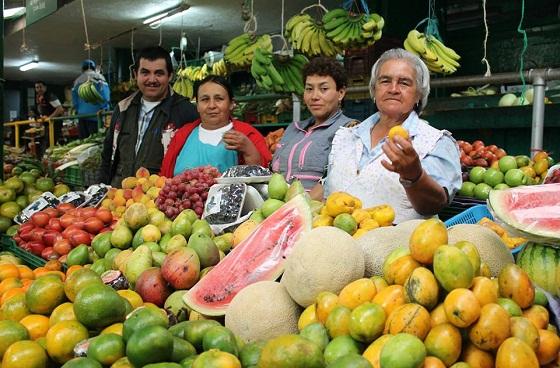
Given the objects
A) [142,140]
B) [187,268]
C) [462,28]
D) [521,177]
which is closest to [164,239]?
[187,268]

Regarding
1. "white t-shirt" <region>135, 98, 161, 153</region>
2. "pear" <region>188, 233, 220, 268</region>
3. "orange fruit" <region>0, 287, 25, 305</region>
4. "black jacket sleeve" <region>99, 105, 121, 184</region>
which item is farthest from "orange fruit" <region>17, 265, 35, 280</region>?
"black jacket sleeve" <region>99, 105, 121, 184</region>

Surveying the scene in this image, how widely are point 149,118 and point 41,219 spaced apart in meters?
1.27

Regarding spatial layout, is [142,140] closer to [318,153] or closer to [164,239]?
[318,153]

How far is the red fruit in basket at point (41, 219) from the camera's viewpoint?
3459 millimetres

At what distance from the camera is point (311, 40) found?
4652mm

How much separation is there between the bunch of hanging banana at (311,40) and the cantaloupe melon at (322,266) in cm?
334

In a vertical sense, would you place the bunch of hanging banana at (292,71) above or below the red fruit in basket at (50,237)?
above

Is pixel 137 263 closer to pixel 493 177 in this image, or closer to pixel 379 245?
pixel 379 245

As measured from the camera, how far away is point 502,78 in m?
3.87

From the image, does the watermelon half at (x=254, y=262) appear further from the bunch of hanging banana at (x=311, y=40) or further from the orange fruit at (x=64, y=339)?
the bunch of hanging banana at (x=311, y=40)

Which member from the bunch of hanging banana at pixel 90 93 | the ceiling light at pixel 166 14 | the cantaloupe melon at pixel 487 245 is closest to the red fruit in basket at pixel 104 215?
the cantaloupe melon at pixel 487 245

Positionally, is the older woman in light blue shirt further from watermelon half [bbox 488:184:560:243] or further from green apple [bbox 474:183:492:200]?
green apple [bbox 474:183:492:200]

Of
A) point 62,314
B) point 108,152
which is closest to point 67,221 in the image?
point 108,152

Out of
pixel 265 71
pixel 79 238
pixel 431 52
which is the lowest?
pixel 79 238
